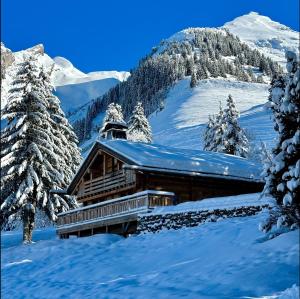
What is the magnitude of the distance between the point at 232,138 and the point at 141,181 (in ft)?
78.5

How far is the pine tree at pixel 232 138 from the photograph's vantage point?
167ft

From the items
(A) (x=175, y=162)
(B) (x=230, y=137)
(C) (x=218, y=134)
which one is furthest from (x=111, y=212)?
(C) (x=218, y=134)

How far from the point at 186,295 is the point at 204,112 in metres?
98.0

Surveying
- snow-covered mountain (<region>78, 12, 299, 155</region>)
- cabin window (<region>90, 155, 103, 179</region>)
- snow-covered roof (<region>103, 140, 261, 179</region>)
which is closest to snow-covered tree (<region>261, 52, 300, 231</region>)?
snow-covered roof (<region>103, 140, 261, 179</region>)

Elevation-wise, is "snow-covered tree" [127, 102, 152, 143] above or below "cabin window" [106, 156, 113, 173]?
above

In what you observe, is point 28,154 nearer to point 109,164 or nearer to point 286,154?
point 109,164

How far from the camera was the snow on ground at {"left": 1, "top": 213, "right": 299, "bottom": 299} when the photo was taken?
13266mm

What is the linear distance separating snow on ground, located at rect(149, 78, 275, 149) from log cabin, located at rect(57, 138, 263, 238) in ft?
80.1

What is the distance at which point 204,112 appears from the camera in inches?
4326

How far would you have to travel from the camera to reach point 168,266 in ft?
54.4

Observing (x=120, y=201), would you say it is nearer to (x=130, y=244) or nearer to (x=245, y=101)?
(x=130, y=244)

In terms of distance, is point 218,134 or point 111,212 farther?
point 218,134

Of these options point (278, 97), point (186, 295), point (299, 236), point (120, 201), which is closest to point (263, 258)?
point (299, 236)

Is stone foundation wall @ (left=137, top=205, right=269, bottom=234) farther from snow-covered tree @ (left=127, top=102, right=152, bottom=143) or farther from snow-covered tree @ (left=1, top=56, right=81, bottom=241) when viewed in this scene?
snow-covered tree @ (left=127, top=102, right=152, bottom=143)
